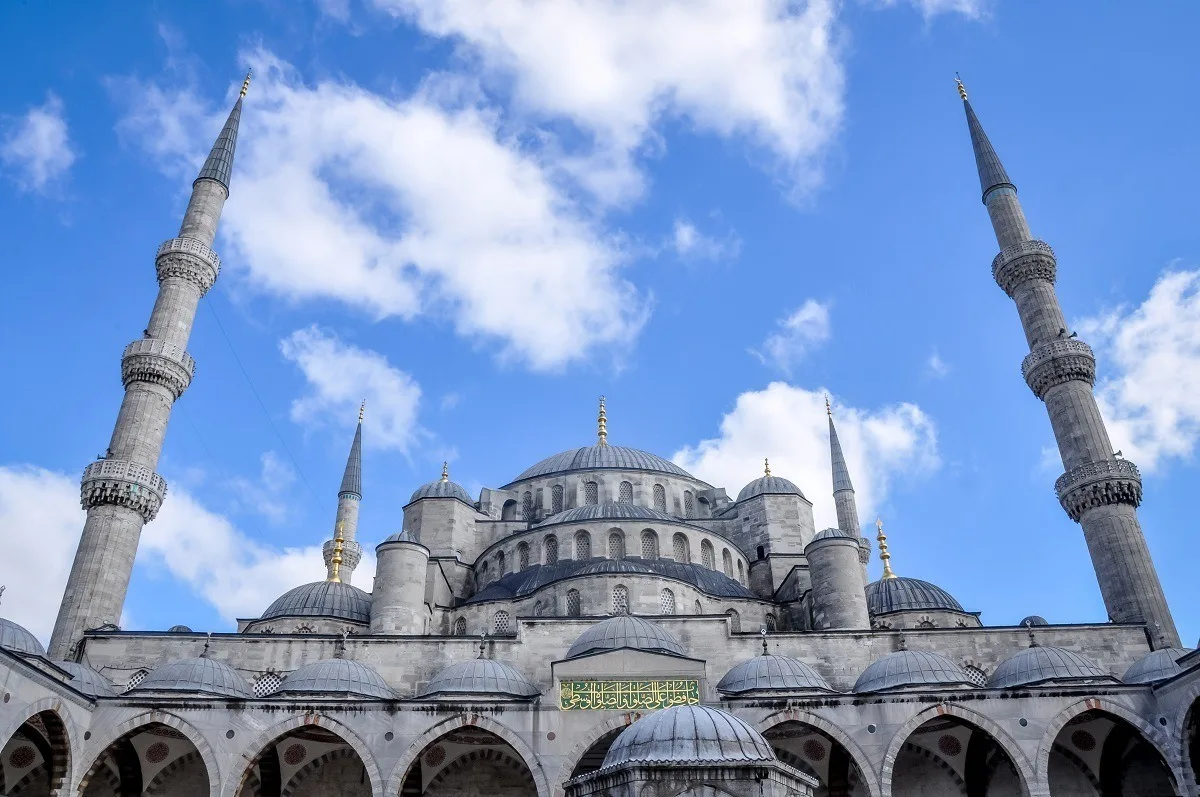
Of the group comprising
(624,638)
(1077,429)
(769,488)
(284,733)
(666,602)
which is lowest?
(284,733)

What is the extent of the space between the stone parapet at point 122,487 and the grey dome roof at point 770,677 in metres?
12.0

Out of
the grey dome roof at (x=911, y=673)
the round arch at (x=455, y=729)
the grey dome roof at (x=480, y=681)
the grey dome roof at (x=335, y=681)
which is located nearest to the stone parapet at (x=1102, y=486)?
the grey dome roof at (x=911, y=673)

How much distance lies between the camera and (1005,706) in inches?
561

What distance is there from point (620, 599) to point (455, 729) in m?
5.44

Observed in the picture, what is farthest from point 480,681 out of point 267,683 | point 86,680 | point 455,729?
point 86,680

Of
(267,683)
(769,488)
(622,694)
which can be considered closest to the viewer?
(622,694)

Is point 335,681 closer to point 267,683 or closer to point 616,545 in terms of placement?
point 267,683

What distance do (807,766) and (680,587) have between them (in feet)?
14.8

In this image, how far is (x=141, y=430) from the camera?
20.0 m

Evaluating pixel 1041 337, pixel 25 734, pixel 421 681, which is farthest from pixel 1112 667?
pixel 25 734

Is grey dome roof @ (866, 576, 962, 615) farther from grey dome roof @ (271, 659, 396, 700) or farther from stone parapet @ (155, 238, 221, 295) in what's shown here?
stone parapet @ (155, 238, 221, 295)

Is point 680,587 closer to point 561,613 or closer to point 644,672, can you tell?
point 561,613

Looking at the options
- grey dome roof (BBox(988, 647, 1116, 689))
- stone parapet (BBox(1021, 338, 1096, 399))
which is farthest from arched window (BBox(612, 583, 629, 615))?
stone parapet (BBox(1021, 338, 1096, 399))

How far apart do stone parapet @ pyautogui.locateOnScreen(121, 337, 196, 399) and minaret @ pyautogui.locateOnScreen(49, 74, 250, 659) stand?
0.8 inches
